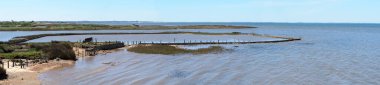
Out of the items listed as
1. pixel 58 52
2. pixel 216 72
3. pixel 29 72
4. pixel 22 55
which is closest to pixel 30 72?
pixel 29 72

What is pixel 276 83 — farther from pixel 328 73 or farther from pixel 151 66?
pixel 151 66

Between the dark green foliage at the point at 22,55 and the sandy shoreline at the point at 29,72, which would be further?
the dark green foliage at the point at 22,55

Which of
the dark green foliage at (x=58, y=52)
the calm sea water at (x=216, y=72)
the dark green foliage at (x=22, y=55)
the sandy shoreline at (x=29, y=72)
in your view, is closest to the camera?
the sandy shoreline at (x=29, y=72)

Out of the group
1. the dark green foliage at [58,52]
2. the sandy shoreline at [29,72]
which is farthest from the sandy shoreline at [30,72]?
the dark green foliage at [58,52]

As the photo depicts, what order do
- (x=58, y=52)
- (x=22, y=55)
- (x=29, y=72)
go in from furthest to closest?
(x=58, y=52)
(x=22, y=55)
(x=29, y=72)

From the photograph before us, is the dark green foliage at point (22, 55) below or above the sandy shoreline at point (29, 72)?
above

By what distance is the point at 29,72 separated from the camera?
36281 mm

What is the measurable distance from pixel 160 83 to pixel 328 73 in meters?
15.0

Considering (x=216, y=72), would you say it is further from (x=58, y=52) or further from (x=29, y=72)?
(x=58, y=52)

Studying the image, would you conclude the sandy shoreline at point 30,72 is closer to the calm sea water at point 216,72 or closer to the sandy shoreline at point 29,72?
the sandy shoreline at point 29,72

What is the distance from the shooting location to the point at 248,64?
45.4m

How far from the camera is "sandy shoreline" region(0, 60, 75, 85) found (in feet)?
101

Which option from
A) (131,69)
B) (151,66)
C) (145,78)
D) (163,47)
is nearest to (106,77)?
(145,78)

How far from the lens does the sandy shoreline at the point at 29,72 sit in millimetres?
30730
